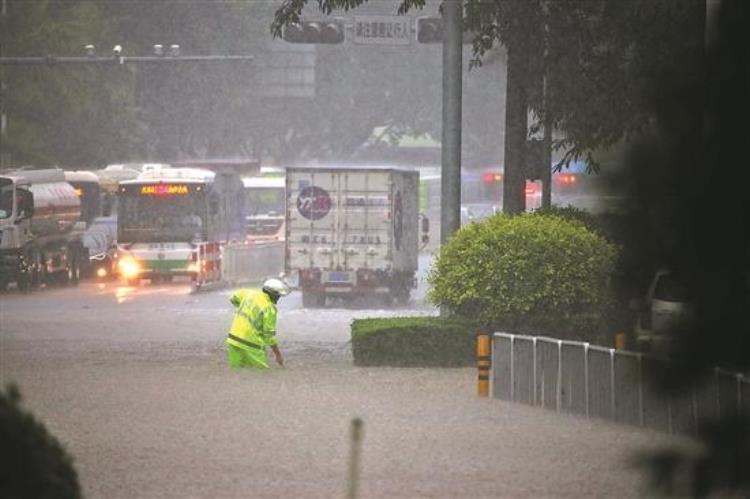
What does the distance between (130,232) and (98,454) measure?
127 ft

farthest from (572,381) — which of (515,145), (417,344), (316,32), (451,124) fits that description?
(316,32)

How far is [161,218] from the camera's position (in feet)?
181

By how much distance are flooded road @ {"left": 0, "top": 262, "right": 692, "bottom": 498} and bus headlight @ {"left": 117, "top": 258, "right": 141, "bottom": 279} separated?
22.1m

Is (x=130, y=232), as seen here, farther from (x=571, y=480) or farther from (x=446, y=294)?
(x=571, y=480)

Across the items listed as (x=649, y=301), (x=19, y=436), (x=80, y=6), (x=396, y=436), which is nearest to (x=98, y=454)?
(x=396, y=436)

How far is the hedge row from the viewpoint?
1022 inches

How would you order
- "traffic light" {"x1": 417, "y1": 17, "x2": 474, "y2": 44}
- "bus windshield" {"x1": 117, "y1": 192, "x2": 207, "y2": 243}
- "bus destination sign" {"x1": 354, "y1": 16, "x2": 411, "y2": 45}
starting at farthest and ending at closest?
"bus windshield" {"x1": 117, "y1": 192, "x2": 207, "y2": 243}
"bus destination sign" {"x1": 354, "y1": 16, "x2": 411, "y2": 45}
"traffic light" {"x1": 417, "y1": 17, "x2": 474, "y2": 44}

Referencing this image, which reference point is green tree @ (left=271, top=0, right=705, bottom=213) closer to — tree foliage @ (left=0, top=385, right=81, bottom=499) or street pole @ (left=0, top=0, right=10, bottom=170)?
tree foliage @ (left=0, top=385, right=81, bottom=499)

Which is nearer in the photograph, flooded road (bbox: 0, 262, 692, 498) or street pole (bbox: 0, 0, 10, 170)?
flooded road (bbox: 0, 262, 692, 498)

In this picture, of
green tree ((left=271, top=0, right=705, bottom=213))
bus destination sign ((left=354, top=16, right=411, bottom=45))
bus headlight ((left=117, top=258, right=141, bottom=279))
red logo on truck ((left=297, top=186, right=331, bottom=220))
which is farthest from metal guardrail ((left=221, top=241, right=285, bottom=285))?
green tree ((left=271, top=0, right=705, bottom=213))

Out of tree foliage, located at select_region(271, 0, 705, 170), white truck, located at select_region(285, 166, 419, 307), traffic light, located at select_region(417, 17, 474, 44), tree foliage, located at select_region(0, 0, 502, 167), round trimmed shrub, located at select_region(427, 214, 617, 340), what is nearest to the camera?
tree foliage, located at select_region(271, 0, 705, 170)

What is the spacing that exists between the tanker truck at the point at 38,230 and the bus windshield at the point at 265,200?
20113mm

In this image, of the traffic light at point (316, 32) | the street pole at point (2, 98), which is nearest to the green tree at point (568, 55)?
the traffic light at point (316, 32)

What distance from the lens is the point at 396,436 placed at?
17.7 m
